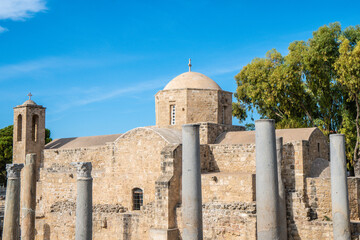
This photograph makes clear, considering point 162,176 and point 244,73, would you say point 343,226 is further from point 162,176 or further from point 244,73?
point 244,73

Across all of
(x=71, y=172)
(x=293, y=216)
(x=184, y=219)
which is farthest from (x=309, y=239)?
(x=71, y=172)

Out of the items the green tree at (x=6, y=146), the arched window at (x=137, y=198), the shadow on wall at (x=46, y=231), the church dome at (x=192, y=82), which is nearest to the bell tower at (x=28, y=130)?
the shadow on wall at (x=46, y=231)

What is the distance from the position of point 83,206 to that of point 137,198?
8.44 m

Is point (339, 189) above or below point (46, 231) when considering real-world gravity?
above

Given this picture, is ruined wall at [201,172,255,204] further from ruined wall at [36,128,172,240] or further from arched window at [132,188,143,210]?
arched window at [132,188,143,210]

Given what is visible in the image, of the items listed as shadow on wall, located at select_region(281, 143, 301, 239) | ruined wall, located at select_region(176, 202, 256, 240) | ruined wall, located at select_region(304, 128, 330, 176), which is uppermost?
ruined wall, located at select_region(304, 128, 330, 176)

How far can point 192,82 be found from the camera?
20484 millimetres

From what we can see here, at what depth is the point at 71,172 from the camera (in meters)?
21.1

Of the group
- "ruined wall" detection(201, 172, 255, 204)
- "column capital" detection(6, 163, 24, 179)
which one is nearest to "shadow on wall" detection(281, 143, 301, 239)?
"ruined wall" detection(201, 172, 255, 204)

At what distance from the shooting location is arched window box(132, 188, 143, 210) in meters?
18.6

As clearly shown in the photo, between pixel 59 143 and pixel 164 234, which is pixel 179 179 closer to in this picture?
pixel 164 234

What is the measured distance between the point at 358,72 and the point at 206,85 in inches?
309

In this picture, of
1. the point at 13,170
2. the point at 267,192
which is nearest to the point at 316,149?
the point at 267,192

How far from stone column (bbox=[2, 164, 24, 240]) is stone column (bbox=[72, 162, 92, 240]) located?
8.78ft
